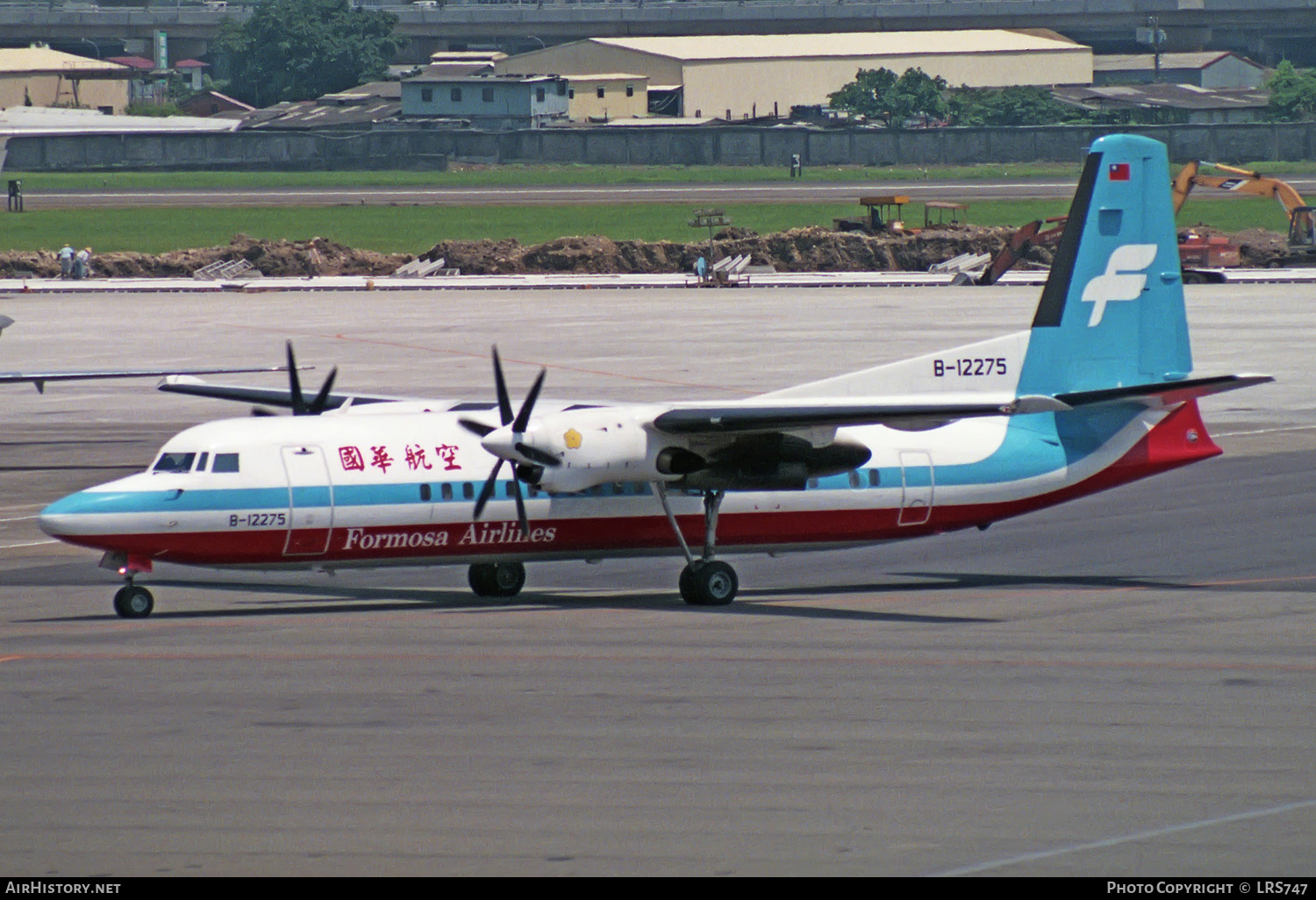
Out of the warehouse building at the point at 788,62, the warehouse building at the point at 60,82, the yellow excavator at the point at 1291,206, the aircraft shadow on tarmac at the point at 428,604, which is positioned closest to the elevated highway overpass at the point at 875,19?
the warehouse building at the point at 788,62

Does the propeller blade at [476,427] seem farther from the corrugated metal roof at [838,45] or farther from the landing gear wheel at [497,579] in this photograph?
the corrugated metal roof at [838,45]

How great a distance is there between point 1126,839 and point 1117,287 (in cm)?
1844

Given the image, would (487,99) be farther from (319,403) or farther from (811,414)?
(811,414)

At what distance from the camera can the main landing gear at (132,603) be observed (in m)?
26.9

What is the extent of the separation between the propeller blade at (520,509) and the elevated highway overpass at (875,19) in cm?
16800

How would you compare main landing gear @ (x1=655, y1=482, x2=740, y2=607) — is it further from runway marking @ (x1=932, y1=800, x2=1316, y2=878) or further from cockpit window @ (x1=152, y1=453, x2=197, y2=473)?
runway marking @ (x1=932, y1=800, x2=1316, y2=878)

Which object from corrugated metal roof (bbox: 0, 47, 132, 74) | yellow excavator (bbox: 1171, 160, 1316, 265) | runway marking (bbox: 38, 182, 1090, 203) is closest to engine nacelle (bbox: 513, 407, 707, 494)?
yellow excavator (bbox: 1171, 160, 1316, 265)

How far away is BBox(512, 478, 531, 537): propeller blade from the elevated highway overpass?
167999 mm

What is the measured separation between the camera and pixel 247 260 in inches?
3819

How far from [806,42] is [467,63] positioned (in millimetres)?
33668

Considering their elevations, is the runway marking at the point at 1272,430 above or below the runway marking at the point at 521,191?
below

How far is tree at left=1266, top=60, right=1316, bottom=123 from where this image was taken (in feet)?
522

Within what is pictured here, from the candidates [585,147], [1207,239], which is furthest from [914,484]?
[585,147]
